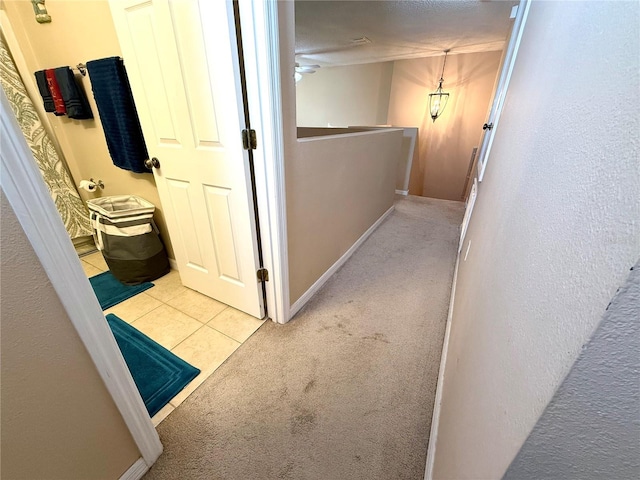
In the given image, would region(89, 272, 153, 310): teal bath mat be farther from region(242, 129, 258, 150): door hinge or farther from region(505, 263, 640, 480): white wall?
region(505, 263, 640, 480): white wall

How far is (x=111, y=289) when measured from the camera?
1.93 meters

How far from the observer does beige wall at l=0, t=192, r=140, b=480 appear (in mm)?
559

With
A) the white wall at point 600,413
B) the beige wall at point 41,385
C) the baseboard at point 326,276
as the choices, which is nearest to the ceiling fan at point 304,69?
the baseboard at point 326,276

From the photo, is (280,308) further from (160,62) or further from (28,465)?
(160,62)

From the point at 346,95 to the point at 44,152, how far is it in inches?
232

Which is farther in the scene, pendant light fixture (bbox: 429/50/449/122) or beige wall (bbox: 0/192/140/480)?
pendant light fixture (bbox: 429/50/449/122)

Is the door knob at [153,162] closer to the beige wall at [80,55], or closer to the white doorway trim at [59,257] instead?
the beige wall at [80,55]

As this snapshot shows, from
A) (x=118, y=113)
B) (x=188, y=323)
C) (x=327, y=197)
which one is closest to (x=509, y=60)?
(x=327, y=197)

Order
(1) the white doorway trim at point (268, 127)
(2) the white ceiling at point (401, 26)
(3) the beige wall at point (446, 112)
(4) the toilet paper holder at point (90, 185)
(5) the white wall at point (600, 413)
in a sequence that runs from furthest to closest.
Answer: (3) the beige wall at point (446, 112) → (2) the white ceiling at point (401, 26) → (4) the toilet paper holder at point (90, 185) → (1) the white doorway trim at point (268, 127) → (5) the white wall at point (600, 413)

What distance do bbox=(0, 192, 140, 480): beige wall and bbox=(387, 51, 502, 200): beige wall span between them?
18.4 ft

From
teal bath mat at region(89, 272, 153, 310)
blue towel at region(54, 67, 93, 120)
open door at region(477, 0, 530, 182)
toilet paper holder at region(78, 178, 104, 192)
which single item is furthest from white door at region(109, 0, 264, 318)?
open door at region(477, 0, 530, 182)

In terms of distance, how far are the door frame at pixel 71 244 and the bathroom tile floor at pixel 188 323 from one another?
271mm

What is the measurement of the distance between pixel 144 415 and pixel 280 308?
80 cm

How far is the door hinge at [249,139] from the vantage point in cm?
120
